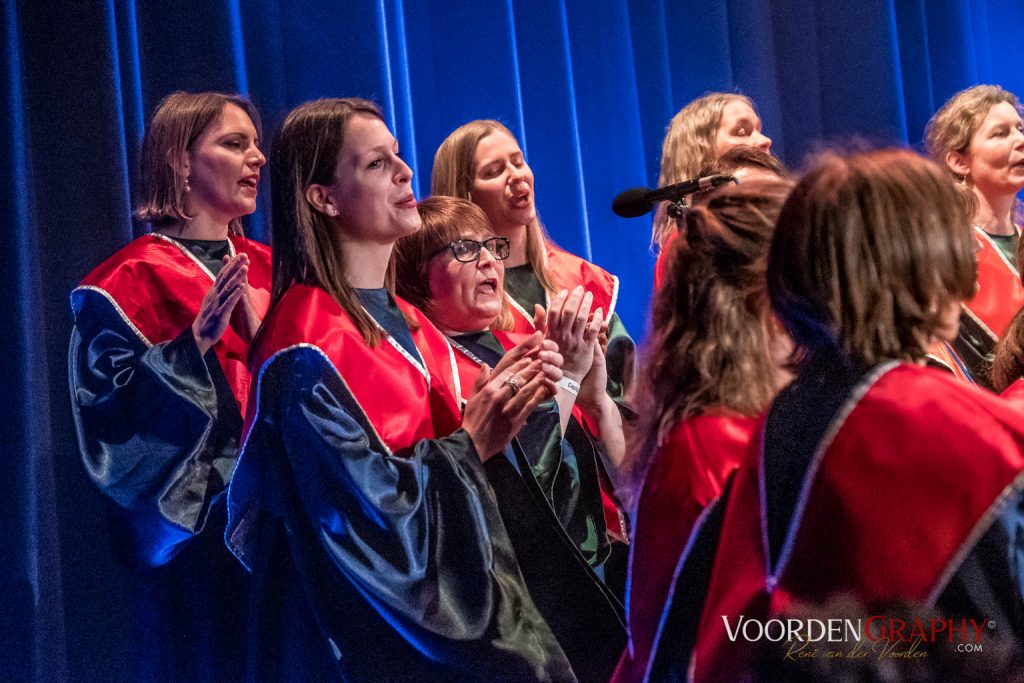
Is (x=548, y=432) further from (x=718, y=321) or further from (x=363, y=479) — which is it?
(x=718, y=321)

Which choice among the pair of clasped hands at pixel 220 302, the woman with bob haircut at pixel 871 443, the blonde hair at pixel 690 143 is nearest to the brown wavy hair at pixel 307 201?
the pair of clasped hands at pixel 220 302

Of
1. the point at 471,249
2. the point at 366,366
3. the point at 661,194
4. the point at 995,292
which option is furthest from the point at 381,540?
the point at 995,292

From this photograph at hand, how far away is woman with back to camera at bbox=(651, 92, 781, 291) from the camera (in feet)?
11.7

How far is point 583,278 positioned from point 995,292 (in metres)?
1.19

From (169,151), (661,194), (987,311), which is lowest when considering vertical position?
(987,311)

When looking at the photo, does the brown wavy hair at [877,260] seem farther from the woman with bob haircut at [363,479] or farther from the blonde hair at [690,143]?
the blonde hair at [690,143]

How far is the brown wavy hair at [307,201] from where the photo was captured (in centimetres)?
238

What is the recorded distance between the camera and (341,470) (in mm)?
2104

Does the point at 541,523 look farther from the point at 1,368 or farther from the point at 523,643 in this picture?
the point at 1,368

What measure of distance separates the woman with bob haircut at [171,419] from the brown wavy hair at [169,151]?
3.7 inches

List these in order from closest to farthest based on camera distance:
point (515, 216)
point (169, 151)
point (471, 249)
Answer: point (471, 249), point (169, 151), point (515, 216)

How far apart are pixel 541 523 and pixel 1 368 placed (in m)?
1.43

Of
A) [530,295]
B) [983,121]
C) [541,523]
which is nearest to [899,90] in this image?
[983,121]

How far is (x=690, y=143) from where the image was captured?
3613mm
